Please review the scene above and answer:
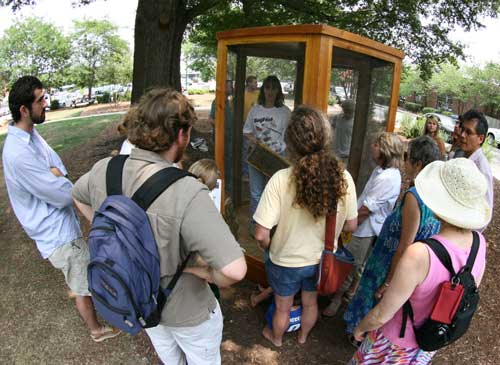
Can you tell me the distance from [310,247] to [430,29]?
9.03 metres

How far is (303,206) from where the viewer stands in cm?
211

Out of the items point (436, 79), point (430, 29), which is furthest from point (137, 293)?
point (436, 79)

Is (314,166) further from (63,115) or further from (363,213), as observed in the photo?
(63,115)

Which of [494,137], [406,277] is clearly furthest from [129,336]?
[494,137]

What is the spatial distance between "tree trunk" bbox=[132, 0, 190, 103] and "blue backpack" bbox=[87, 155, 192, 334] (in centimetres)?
521

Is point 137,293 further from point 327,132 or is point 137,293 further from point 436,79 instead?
point 436,79

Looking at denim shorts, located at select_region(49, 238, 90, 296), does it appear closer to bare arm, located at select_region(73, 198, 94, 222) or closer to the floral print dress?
bare arm, located at select_region(73, 198, 94, 222)

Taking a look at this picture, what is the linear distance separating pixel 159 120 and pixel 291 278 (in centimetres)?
151

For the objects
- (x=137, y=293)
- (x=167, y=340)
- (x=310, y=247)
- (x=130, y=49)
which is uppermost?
(x=130, y=49)

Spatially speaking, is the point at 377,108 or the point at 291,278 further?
the point at 377,108

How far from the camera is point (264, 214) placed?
7.08ft

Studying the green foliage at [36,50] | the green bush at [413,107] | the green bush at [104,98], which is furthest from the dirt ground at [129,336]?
the green bush at [413,107]

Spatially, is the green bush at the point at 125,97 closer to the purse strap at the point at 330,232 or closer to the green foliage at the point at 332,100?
the green foliage at the point at 332,100

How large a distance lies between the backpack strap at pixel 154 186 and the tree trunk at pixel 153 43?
205 inches
